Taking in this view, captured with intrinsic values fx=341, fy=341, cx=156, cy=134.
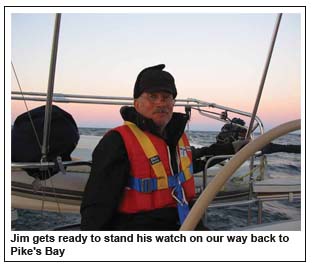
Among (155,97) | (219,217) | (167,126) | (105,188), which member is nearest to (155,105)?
(155,97)

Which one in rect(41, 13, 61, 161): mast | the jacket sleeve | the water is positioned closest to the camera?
the jacket sleeve

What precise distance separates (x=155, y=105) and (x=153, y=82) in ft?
0.31

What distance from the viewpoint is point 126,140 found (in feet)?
4.40

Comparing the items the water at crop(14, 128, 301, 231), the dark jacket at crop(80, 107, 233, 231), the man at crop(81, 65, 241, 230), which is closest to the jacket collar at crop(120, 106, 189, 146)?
the man at crop(81, 65, 241, 230)

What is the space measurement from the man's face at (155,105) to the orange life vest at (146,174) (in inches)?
2.9

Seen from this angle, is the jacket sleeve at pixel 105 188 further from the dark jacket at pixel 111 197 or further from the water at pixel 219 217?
the water at pixel 219 217

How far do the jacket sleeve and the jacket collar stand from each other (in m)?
0.17

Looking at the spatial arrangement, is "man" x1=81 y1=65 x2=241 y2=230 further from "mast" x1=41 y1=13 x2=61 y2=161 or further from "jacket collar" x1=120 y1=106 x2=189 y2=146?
"mast" x1=41 y1=13 x2=61 y2=161

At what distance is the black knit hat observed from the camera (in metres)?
1.40

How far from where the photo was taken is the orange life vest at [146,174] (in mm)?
1340

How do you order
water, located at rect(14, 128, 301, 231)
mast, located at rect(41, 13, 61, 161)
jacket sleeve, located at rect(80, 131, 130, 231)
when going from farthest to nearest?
water, located at rect(14, 128, 301, 231), mast, located at rect(41, 13, 61, 161), jacket sleeve, located at rect(80, 131, 130, 231)

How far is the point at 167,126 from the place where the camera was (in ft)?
4.99

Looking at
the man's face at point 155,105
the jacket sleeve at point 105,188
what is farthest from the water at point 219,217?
the jacket sleeve at point 105,188
